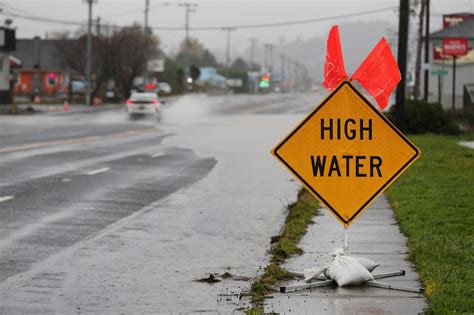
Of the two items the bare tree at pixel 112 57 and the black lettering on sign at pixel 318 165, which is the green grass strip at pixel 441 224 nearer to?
the black lettering on sign at pixel 318 165

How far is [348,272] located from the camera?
9375mm

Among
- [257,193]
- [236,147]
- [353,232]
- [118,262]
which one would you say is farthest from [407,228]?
[236,147]

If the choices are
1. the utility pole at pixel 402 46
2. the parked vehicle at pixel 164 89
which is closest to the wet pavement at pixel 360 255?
the utility pole at pixel 402 46

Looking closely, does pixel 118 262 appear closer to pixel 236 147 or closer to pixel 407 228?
pixel 407 228

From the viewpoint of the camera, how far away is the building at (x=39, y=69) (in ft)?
373

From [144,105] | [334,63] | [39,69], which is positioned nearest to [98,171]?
[334,63]

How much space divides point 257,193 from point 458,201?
16.5 ft

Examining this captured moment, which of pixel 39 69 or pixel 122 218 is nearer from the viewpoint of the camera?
pixel 122 218

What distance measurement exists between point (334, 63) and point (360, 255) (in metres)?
2.23

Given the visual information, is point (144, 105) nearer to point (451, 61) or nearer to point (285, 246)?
point (451, 61)

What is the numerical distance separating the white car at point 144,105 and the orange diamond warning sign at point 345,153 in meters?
48.3

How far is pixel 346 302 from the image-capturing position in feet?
28.7

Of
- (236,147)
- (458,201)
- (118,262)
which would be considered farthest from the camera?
(236,147)

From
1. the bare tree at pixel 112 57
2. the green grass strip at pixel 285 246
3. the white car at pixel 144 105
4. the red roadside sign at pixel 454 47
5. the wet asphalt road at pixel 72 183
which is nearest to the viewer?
the green grass strip at pixel 285 246
